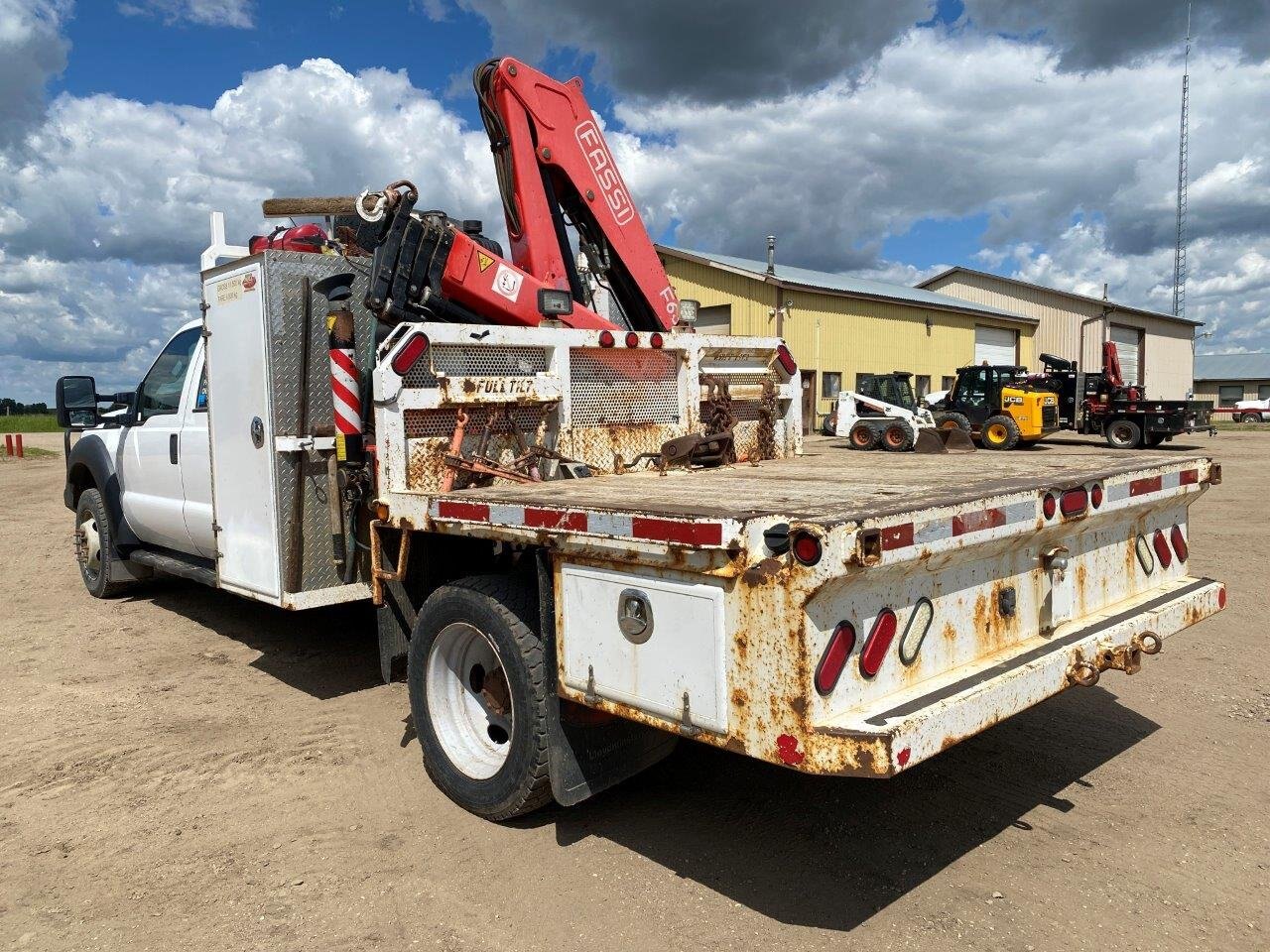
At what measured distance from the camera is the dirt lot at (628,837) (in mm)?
2990

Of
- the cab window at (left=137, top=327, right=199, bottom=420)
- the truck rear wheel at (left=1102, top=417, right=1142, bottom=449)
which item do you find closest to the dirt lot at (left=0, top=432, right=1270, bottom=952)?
the cab window at (left=137, top=327, right=199, bottom=420)

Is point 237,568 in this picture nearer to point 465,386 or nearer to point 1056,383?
point 465,386

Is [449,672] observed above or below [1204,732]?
above

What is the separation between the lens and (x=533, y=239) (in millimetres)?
5992

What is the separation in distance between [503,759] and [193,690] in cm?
261

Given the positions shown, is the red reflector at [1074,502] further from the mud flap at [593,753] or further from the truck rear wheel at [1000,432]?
the truck rear wheel at [1000,432]

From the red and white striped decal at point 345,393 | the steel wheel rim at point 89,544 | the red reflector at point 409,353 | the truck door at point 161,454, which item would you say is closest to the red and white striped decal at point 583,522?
the red reflector at point 409,353

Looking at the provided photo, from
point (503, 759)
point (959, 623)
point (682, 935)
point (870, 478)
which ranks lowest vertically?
point (682, 935)

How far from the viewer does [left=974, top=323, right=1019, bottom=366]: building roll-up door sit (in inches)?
1496

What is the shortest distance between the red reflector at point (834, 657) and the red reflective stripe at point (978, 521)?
19.7 inches

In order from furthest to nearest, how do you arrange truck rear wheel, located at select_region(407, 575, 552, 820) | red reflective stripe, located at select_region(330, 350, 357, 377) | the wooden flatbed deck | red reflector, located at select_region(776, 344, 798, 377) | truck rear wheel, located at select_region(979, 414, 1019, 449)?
1. truck rear wheel, located at select_region(979, 414, 1019, 449)
2. red reflector, located at select_region(776, 344, 798, 377)
3. red reflective stripe, located at select_region(330, 350, 357, 377)
4. truck rear wheel, located at select_region(407, 575, 552, 820)
5. the wooden flatbed deck

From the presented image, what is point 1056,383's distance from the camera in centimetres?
2573

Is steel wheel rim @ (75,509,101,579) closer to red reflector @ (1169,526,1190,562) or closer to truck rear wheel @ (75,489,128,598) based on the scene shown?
truck rear wheel @ (75,489,128,598)

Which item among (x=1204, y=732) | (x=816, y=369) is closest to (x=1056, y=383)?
(x=816, y=369)
